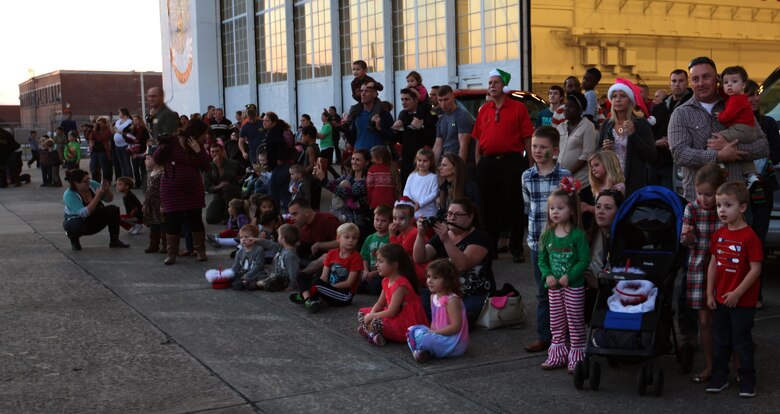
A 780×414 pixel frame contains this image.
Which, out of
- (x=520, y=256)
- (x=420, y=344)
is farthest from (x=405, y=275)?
(x=520, y=256)

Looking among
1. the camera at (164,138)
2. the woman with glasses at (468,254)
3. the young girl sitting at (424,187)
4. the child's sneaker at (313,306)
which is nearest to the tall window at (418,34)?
the camera at (164,138)

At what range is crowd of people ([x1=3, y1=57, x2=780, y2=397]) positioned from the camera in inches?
219

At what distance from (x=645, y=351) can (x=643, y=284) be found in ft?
1.63

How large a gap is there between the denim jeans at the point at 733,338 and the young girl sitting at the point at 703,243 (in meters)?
0.16

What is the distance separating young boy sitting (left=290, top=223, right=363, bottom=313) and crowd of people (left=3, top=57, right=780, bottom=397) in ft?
0.05

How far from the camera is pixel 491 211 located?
33.1ft

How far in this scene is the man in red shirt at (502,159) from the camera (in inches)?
387

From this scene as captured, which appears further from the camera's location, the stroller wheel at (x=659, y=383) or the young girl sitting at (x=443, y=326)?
the young girl sitting at (x=443, y=326)

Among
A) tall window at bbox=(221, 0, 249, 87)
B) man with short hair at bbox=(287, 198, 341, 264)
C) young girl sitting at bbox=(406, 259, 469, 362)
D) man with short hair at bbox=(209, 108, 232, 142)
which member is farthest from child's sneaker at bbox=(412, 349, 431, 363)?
tall window at bbox=(221, 0, 249, 87)

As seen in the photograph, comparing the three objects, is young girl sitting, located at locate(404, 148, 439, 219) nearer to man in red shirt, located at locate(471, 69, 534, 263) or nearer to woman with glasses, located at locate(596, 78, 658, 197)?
man in red shirt, located at locate(471, 69, 534, 263)

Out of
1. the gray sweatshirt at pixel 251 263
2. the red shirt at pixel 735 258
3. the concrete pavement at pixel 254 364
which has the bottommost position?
the concrete pavement at pixel 254 364

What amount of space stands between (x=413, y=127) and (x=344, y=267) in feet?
11.5

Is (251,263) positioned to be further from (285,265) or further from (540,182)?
(540,182)

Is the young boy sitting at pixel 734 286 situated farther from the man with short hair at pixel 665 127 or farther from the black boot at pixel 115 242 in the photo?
the black boot at pixel 115 242
